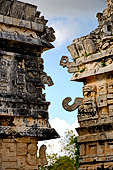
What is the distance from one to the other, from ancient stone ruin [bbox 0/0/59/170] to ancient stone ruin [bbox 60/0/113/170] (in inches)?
62.6

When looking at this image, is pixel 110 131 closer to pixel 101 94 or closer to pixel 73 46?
pixel 101 94

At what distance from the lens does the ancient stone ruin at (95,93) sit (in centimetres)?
1177

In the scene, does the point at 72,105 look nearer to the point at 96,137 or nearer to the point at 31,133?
the point at 96,137

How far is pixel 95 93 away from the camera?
40.5 feet

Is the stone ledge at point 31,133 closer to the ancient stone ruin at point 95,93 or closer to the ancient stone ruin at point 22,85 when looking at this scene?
the ancient stone ruin at point 22,85

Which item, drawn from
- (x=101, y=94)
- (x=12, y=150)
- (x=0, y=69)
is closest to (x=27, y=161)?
Answer: (x=12, y=150)

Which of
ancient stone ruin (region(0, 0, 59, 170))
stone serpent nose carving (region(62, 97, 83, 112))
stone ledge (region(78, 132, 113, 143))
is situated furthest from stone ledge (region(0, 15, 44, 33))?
stone ledge (region(78, 132, 113, 143))

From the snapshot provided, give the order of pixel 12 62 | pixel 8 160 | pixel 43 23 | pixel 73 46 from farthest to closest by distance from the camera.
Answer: pixel 73 46 < pixel 43 23 < pixel 12 62 < pixel 8 160

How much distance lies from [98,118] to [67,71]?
1.91 metres

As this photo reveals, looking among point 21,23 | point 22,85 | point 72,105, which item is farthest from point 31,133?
point 21,23

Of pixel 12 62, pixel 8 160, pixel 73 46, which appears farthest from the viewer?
pixel 73 46

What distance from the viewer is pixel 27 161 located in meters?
10.3

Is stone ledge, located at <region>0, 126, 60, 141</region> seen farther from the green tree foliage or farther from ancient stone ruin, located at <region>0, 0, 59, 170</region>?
the green tree foliage

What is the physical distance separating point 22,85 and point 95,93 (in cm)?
261
